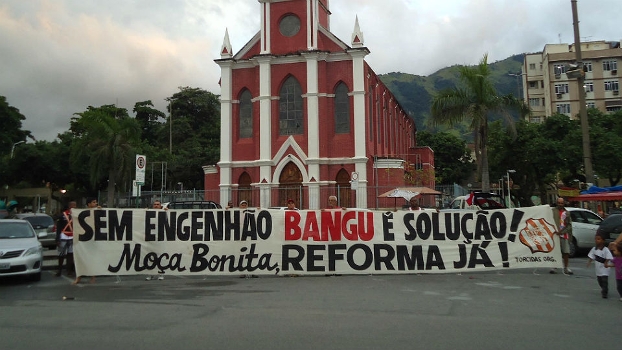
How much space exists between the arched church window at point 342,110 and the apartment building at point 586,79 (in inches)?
1443

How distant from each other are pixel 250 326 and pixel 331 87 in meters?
24.1

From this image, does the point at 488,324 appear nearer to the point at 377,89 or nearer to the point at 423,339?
the point at 423,339

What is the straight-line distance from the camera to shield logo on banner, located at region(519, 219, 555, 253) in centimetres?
1193

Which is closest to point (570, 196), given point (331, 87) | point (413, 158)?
point (331, 87)

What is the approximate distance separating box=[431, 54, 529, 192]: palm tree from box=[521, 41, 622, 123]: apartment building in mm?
38017

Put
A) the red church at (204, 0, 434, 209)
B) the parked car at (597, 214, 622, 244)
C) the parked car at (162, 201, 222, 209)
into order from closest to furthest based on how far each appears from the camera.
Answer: the parked car at (597, 214, 622, 244) → the parked car at (162, 201, 222, 209) → the red church at (204, 0, 434, 209)

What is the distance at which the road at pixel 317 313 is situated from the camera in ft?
20.3

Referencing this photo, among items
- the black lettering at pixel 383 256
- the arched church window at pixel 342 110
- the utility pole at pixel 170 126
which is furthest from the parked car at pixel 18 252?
the utility pole at pixel 170 126

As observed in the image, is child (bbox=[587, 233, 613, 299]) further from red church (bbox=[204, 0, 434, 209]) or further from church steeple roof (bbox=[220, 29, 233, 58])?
church steeple roof (bbox=[220, 29, 233, 58])

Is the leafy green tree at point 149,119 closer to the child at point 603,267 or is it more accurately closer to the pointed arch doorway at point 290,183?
the pointed arch doorway at point 290,183

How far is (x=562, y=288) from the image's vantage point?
9977 millimetres

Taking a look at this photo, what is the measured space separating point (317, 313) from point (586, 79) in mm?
62843

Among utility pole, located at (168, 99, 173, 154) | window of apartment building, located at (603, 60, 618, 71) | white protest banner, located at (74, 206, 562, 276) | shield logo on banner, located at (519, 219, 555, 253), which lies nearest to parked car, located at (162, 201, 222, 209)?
white protest banner, located at (74, 206, 562, 276)

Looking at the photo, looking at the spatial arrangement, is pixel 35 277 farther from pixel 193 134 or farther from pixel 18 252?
pixel 193 134
